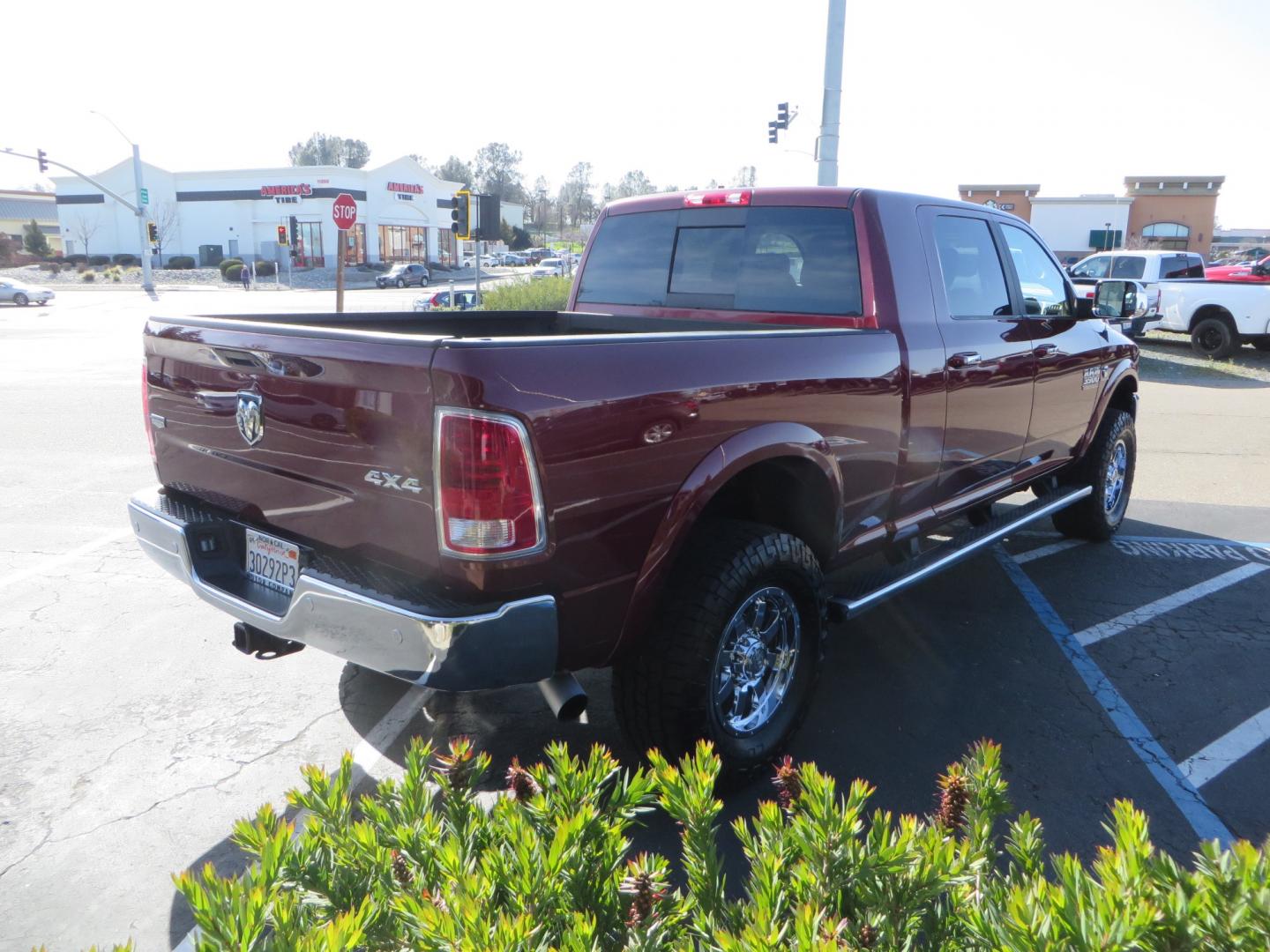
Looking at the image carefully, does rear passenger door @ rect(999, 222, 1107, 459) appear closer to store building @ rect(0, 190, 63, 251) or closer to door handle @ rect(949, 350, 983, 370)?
door handle @ rect(949, 350, 983, 370)

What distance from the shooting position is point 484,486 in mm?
2543

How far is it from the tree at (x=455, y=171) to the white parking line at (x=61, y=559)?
111m

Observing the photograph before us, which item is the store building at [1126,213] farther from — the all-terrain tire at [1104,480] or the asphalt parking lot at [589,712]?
the asphalt parking lot at [589,712]

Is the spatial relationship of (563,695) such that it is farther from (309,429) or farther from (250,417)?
(250,417)

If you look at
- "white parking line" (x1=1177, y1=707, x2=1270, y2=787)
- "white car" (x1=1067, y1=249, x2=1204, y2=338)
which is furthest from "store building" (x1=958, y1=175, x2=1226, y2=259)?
"white parking line" (x1=1177, y1=707, x2=1270, y2=787)

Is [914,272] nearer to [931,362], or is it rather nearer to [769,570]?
[931,362]

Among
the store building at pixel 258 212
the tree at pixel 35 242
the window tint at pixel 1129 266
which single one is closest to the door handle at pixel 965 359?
the window tint at pixel 1129 266

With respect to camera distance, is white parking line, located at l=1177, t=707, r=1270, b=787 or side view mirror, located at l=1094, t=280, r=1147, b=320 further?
side view mirror, located at l=1094, t=280, r=1147, b=320

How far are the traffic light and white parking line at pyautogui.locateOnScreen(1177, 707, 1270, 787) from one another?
48.8ft

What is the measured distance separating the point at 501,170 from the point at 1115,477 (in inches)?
4542

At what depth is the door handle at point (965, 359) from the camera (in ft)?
14.1

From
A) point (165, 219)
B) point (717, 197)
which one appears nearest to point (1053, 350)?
point (717, 197)

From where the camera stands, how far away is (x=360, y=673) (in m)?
→ 4.39

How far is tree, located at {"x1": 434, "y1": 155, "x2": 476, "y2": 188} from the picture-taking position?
112 m
